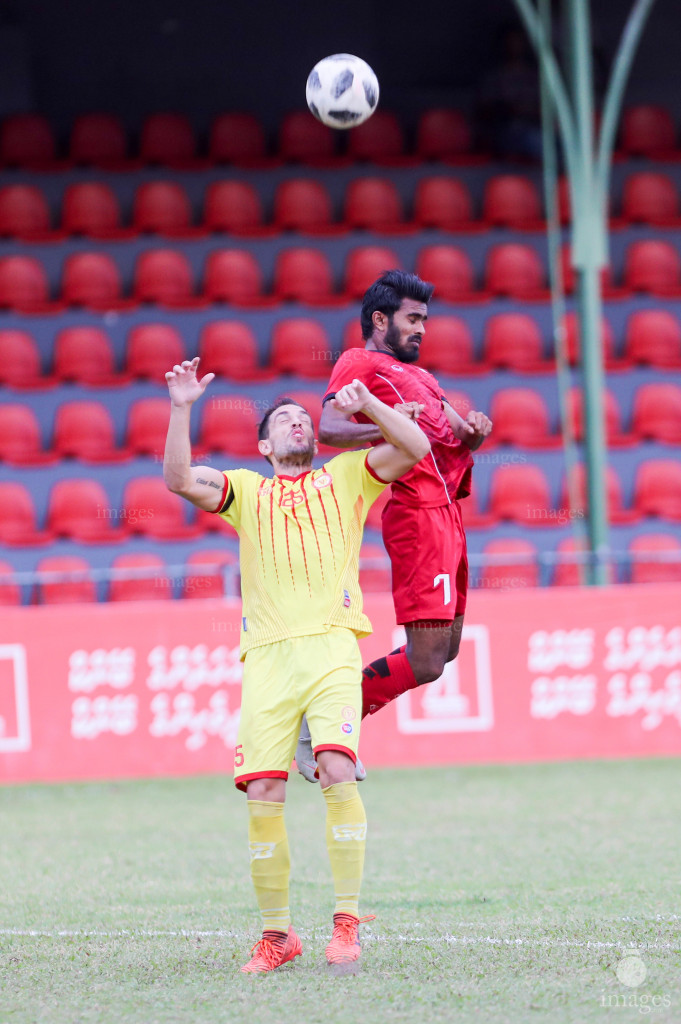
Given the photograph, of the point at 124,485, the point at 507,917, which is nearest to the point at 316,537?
the point at 507,917

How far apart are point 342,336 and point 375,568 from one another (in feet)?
15.3

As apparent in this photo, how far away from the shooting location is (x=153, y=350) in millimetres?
13852

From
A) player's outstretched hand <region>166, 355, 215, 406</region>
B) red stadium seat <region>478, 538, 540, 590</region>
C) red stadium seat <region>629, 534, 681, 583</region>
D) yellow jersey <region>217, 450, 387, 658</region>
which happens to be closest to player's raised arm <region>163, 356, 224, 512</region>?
player's outstretched hand <region>166, 355, 215, 406</region>

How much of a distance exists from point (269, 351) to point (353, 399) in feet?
33.1

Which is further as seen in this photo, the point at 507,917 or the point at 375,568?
the point at 375,568

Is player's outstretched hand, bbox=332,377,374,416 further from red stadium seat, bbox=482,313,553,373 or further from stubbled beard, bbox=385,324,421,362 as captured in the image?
red stadium seat, bbox=482,313,553,373

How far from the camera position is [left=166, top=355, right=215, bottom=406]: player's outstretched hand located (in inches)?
173

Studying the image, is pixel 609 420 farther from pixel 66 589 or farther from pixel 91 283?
pixel 66 589

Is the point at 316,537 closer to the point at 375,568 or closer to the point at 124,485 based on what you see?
the point at 375,568

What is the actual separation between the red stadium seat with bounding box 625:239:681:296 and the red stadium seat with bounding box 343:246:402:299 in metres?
2.62

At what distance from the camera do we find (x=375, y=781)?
9578mm

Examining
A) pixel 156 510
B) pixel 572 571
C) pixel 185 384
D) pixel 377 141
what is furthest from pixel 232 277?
pixel 185 384

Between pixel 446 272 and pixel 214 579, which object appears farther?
pixel 446 272

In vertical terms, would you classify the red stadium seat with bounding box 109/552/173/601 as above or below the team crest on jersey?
below
